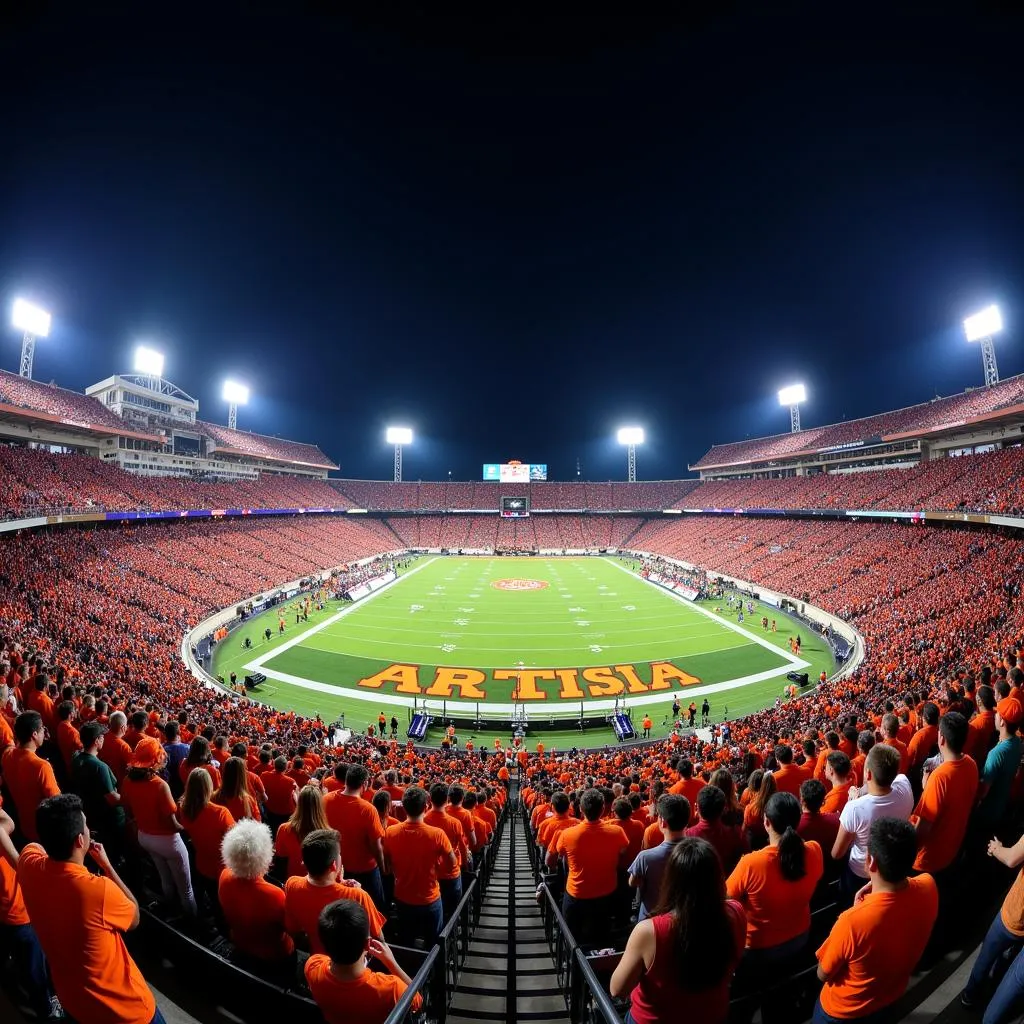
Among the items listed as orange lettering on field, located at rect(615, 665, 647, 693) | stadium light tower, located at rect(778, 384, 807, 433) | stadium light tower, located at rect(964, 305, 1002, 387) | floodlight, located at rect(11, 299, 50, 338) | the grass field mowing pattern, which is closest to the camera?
orange lettering on field, located at rect(615, 665, 647, 693)

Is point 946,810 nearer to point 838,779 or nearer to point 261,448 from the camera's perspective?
point 838,779

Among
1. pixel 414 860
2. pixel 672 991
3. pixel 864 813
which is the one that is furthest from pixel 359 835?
pixel 864 813

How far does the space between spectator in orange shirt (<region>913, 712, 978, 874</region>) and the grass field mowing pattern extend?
20.0 metres

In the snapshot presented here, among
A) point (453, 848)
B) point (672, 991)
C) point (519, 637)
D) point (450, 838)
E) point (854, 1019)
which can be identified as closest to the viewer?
point (672, 991)

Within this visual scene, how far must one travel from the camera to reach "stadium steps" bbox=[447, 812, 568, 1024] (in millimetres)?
4184

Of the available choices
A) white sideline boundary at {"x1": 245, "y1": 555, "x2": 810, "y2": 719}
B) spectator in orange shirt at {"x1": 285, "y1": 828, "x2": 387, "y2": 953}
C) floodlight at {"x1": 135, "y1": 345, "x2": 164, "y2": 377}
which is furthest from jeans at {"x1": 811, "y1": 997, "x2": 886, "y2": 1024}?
floodlight at {"x1": 135, "y1": 345, "x2": 164, "y2": 377}

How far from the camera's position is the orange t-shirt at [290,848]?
14.9 feet

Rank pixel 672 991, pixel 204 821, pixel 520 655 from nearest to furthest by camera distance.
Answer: pixel 672 991, pixel 204 821, pixel 520 655

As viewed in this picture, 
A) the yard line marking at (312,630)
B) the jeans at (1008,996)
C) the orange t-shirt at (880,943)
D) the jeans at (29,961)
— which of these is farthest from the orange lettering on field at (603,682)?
the jeans at (29,961)

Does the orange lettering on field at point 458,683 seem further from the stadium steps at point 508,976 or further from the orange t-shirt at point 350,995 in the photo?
the orange t-shirt at point 350,995

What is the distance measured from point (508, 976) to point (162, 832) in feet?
11.0

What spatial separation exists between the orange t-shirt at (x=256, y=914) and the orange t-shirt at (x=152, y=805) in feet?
5.65

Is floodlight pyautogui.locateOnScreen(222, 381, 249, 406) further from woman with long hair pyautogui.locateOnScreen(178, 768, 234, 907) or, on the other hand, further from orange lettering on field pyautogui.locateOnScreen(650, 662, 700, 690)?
woman with long hair pyautogui.locateOnScreen(178, 768, 234, 907)

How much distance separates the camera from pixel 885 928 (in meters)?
2.49
